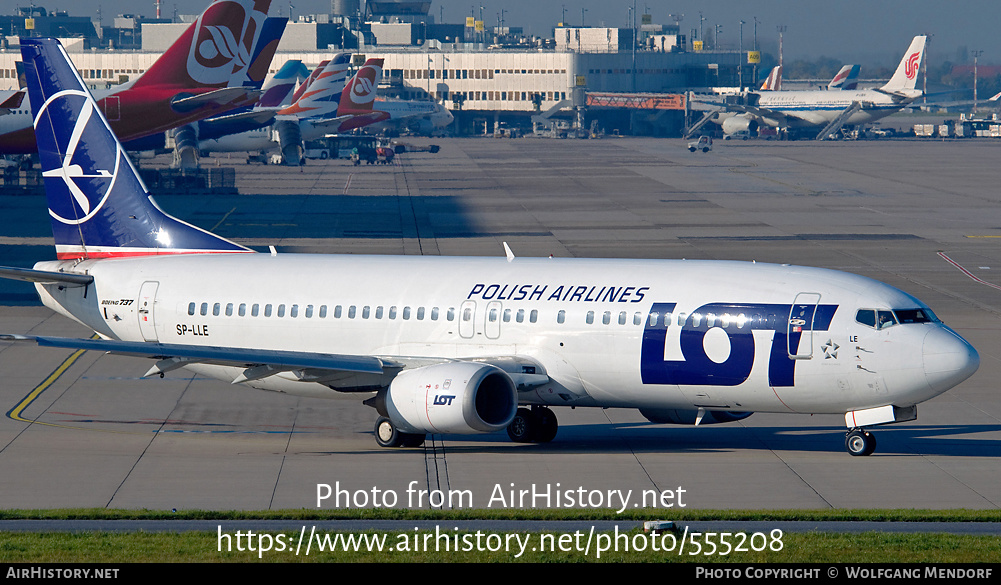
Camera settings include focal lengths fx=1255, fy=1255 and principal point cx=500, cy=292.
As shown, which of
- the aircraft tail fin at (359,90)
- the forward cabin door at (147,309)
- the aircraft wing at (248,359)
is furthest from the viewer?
the aircraft tail fin at (359,90)

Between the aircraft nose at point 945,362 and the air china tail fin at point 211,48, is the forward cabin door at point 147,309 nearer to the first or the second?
the aircraft nose at point 945,362

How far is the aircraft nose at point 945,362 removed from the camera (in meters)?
25.8

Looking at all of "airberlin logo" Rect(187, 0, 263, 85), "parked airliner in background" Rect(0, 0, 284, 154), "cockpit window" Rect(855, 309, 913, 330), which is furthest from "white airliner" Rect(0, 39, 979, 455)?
"airberlin logo" Rect(187, 0, 263, 85)

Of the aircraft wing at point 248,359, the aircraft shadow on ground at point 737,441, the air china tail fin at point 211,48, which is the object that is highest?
the air china tail fin at point 211,48

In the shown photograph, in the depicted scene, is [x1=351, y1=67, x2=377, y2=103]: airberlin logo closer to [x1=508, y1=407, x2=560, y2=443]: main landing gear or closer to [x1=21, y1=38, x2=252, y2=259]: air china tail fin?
[x1=21, y1=38, x2=252, y2=259]: air china tail fin

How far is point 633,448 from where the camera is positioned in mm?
28625

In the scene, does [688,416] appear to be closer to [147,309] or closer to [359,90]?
[147,309]

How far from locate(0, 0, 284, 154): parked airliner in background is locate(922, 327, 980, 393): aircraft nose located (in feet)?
179

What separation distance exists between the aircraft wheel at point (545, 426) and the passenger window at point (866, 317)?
746cm

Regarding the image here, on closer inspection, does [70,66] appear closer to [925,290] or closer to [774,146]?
[925,290]

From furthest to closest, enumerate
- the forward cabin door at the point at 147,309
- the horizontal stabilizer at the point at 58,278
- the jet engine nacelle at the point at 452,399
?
the forward cabin door at the point at 147,309 < the horizontal stabilizer at the point at 58,278 < the jet engine nacelle at the point at 452,399

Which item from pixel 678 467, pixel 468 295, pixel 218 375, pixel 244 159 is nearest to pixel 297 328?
pixel 218 375

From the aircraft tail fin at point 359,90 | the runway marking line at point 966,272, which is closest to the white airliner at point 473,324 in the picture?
the runway marking line at point 966,272
